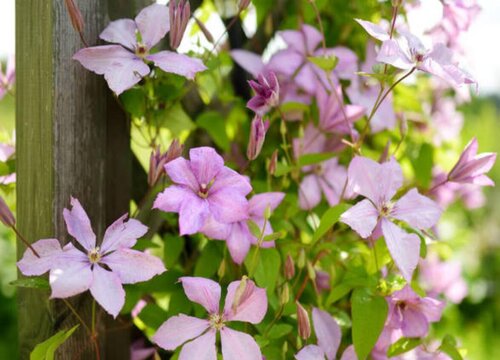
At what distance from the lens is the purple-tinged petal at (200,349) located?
0.70 m

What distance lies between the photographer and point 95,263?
0.69 m

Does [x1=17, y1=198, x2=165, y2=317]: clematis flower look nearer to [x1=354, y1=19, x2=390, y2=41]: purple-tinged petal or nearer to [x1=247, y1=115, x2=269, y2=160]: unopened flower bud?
[x1=247, y1=115, x2=269, y2=160]: unopened flower bud

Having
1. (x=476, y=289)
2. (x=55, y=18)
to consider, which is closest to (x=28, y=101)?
(x=55, y=18)

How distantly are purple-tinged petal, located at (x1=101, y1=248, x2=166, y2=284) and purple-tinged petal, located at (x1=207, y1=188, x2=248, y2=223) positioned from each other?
8 cm

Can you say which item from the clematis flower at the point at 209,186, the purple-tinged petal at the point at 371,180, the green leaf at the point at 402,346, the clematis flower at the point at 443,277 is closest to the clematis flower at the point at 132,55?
the clematis flower at the point at 209,186

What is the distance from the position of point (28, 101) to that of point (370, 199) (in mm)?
416

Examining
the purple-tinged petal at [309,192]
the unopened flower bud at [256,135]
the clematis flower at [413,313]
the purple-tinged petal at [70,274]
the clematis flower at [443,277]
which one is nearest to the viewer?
the purple-tinged petal at [70,274]

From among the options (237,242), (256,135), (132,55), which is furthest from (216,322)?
(132,55)

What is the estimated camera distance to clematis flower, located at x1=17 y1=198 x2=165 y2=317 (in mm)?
651

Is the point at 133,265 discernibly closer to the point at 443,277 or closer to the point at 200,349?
the point at 200,349

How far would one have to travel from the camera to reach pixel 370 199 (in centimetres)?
75

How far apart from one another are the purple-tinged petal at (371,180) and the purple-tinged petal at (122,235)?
9.3 inches

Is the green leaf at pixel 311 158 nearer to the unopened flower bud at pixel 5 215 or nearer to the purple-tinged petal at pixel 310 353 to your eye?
the purple-tinged petal at pixel 310 353

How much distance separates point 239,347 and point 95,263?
17 centimetres
